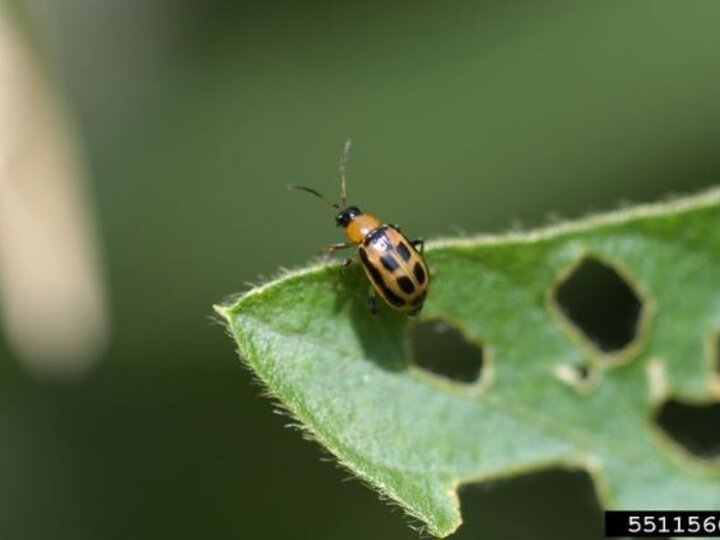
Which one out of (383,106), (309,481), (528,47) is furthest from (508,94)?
(309,481)

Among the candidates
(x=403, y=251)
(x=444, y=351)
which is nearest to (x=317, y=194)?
(x=444, y=351)

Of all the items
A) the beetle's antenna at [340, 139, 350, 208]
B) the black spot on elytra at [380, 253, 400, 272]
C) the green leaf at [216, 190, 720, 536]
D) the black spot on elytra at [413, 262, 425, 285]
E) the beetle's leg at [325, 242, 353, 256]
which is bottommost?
the green leaf at [216, 190, 720, 536]

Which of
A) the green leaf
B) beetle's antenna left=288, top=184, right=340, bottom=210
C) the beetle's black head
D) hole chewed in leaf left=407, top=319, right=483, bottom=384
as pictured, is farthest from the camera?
beetle's antenna left=288, top=184, right=340, bottom=210

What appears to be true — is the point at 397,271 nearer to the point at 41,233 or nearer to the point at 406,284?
the point at 406,284

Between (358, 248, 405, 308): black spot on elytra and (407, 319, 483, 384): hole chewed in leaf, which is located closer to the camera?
(358, 248, 405, 308): black spot on elytra

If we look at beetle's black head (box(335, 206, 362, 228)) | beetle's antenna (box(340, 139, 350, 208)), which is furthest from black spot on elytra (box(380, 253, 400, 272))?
beetle's antenna (box(340, 139, 350, 208))

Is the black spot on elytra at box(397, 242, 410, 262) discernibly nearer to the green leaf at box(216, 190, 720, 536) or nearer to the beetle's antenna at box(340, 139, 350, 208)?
the green leaf at box(216, 190, 720, 536)

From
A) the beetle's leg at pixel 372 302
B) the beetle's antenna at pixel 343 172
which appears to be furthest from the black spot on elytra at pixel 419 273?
the beetle's antenna at pixel 343 172
